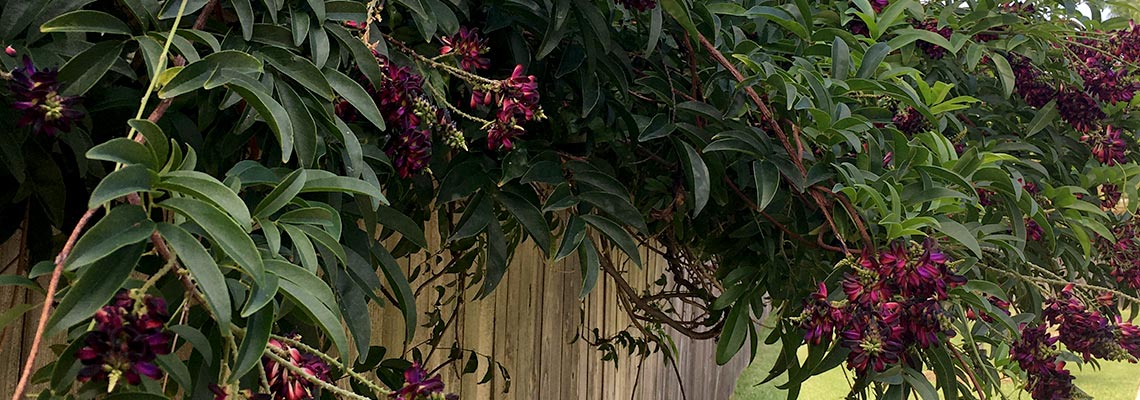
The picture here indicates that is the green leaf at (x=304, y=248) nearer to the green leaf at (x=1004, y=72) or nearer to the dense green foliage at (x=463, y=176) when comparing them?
the dense green foliage at (x=463, y=176)

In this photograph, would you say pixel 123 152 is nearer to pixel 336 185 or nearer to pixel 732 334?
pixel 336 185

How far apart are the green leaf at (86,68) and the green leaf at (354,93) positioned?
0.54ft

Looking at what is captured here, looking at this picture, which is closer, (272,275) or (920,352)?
(272,275)

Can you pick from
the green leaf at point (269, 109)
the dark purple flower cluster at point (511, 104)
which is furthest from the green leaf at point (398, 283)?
the green leaf at point (269, 109)

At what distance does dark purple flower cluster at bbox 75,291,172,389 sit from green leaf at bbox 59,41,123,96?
9.6 inches

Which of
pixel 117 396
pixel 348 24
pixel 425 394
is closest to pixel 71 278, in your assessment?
pixel 117 396

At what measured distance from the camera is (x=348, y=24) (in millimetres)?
920

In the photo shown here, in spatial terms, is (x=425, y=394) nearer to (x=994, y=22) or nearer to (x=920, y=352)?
(x=920, y=352)

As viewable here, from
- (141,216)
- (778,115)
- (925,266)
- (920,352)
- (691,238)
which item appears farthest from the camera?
(691,238)

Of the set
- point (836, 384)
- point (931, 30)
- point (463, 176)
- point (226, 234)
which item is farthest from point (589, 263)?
point (836, 384)

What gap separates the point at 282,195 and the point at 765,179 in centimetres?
70

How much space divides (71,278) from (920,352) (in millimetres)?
939

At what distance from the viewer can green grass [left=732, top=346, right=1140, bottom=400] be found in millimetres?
6363

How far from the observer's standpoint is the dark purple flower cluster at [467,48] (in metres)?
1.03
